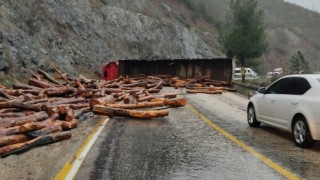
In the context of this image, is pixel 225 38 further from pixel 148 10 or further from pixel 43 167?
pixel 43 167

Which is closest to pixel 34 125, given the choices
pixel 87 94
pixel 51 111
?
pixel 51 111

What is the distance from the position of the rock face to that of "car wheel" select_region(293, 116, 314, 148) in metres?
18.8

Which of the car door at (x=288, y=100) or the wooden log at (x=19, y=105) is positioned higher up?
the car door at (x=288, y=100)

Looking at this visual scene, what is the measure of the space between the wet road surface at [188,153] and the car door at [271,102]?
0.46m

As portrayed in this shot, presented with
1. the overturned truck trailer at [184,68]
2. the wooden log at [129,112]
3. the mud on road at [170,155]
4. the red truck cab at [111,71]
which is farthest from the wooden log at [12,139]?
the red truck cab at [111,71]

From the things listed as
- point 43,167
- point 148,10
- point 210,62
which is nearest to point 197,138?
point 43,167

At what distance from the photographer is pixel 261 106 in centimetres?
1267

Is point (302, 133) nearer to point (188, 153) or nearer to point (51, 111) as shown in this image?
point (188, 153)

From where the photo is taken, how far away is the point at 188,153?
373 inches

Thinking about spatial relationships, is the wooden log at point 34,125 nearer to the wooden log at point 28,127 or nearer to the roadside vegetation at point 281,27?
the wooden log at point 28,127

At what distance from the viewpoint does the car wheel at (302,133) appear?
989 centimetres

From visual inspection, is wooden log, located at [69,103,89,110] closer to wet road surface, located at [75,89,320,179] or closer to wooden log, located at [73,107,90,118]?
wooden log, located at [73,107,90,118]

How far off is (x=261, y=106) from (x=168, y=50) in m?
46.6

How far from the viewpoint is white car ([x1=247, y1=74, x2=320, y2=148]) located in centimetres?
975
